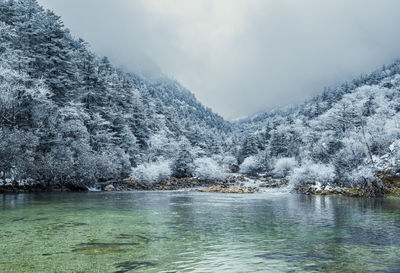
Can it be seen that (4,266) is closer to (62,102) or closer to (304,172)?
(304,172)

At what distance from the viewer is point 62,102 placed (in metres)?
35.2

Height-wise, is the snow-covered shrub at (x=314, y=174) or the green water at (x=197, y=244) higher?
the snow-covered shrub at (x=314, y=174)

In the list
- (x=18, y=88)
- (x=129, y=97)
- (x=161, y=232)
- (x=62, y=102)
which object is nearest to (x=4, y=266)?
(x=161, y=232)

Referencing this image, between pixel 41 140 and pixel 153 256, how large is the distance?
26.1 meters

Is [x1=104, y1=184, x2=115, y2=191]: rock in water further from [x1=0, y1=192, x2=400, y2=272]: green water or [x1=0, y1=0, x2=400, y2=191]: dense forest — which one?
[x1=0, y1=192, x2=400, y2=272]: green water

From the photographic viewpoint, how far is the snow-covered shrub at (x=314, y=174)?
28897 mm

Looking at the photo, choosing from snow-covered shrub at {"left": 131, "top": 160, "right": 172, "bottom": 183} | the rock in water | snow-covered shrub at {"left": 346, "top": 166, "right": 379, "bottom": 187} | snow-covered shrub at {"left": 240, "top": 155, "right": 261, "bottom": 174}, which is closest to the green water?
snow-covered shrub at {"left": 346, "top": 166, "right": 379, "bottom": 187}

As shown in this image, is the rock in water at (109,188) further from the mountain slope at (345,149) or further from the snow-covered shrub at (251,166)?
the snow-covered shrub at (251,166)

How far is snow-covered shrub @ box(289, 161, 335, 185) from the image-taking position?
2890cm

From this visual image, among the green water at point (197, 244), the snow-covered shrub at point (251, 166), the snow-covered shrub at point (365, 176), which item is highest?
the snow-covered shrub at point (251, 166)

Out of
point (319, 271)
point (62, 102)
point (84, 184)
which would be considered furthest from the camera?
point (62, 102)

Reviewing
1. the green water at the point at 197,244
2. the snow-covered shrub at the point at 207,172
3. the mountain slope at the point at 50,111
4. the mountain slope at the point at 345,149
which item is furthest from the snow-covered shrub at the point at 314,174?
the snow-covered shrub at the point at 207,172

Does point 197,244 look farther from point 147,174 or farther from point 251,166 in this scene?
point 251,166

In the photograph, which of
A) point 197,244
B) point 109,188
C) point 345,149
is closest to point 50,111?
point 109,188
